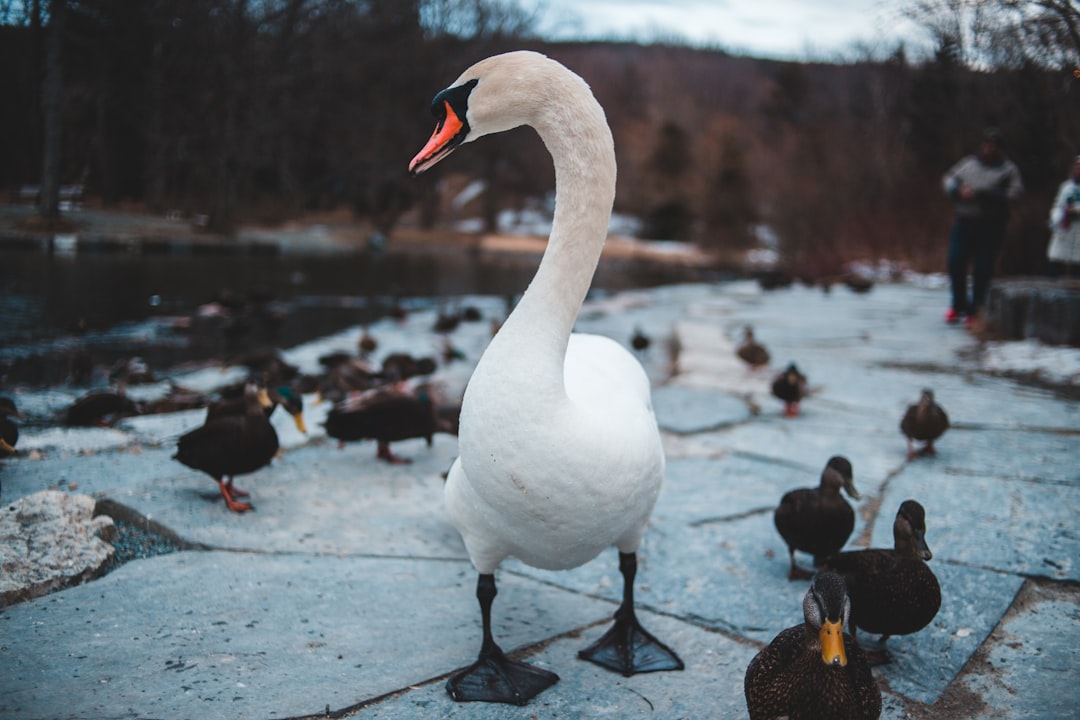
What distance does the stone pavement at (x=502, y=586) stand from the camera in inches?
74.9

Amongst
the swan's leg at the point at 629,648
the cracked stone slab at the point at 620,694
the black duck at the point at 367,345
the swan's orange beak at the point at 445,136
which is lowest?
the cracked stone slab at the point at 620,694

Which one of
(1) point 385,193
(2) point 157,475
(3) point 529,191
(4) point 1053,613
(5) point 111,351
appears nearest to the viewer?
(4) point 1053,613

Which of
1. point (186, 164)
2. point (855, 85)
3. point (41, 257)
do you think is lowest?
point (41, 257)

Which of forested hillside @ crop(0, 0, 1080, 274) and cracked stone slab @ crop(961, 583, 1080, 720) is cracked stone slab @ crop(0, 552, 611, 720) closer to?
cracked stone slab @ crop(961, 583, 1080, 720)

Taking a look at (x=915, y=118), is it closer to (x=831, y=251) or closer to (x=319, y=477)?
(x=831, y=251)

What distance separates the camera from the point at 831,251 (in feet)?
62.6

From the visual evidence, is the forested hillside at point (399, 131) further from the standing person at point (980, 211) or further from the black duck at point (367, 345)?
the black duck at point (367, 345)

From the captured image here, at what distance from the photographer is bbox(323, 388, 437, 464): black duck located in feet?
12.8

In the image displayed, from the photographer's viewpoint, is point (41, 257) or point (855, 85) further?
point (855, 85)

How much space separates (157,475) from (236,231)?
19146 mm

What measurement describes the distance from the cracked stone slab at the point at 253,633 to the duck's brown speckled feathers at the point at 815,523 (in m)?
0.69

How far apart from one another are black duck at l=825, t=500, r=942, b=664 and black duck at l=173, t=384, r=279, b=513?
7.13ft

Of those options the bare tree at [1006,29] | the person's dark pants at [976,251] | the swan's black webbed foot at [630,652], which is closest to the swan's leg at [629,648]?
the swan's black webbed foot at [630,652]

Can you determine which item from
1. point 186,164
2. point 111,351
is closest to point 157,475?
point 111,351
